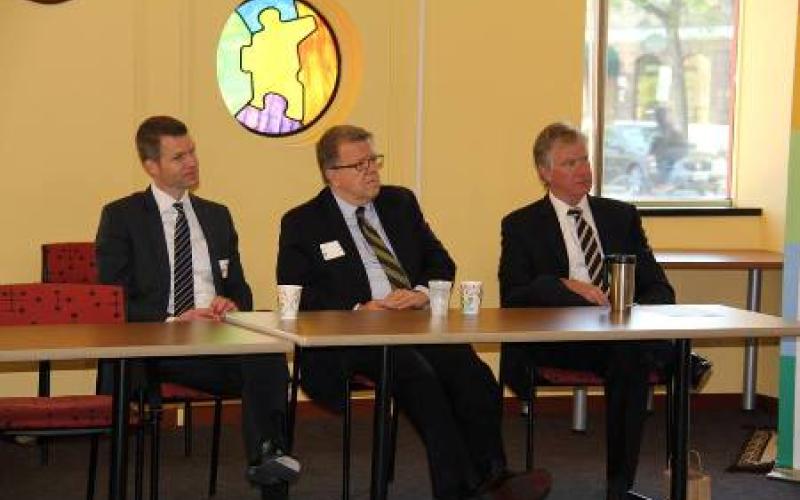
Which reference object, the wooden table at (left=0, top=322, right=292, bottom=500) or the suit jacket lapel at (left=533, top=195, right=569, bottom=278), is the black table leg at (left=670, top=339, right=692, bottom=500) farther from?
the wooden table at (left=0, top=322, right=292, bottom=500)

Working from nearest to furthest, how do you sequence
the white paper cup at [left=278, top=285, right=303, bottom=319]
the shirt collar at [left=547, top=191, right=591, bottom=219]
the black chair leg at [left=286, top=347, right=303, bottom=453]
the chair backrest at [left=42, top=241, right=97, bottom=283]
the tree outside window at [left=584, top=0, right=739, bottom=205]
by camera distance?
the white paper cup at [left=278, top=285, right=303, bottom=319] < the black chair leg at [left=286, top=347, right=303, bottom=453] < the shirt collar at [left=547, top=191, right=591, bottom=219] < the chair backrest at [left=42, top=241, right=97, bottom=283] < the tree outside window at [left=584, top=0, right=739, bottom=205]

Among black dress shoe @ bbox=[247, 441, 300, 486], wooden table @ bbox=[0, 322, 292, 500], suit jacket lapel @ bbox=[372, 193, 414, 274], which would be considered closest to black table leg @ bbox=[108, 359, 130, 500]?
wooden table @ bbox=[0, 322, 292, 500]

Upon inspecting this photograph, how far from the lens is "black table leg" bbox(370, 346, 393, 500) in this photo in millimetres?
4148

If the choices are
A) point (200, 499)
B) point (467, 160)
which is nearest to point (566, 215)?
point (467, 160)

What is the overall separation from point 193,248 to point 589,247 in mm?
1569

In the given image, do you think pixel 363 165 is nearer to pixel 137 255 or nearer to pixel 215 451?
pixel 137 255

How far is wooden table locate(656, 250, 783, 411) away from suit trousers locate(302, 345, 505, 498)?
7.23 ft

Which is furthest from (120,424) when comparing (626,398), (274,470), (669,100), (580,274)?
(669,100)

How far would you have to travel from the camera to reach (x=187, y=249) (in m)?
5.15

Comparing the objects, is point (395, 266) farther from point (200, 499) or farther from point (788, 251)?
point (788, 251)

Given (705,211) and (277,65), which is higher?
(277,65)

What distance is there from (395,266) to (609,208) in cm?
98

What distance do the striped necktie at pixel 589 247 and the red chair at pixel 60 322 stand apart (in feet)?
6.29

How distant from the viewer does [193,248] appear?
5.21m
